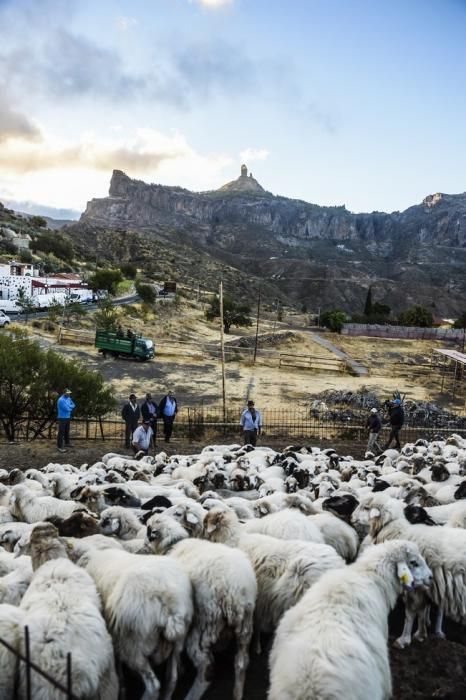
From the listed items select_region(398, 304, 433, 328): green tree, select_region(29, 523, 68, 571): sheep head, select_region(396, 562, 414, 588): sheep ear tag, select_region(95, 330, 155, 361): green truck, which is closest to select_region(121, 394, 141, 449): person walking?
select_region(29, 523, 68, 571): sheep head

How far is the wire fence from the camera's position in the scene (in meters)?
3.32

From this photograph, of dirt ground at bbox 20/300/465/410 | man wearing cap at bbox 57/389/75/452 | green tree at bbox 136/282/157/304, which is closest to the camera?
man wearing cap at bbox 57/389/75/452

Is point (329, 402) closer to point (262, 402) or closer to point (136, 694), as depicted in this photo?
point (262, 402)

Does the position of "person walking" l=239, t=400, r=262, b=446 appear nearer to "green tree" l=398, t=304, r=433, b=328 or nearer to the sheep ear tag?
the sheep ear tag

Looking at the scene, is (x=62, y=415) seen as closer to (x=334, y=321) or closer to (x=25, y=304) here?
(x=25, y=304)

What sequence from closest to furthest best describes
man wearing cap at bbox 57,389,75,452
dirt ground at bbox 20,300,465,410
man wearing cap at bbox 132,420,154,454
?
man wearing cap at bbox 132,420,154,454 → man wearing cap at bbox 57,389,75,452 → dirt ground at bbox 20,300,465,410

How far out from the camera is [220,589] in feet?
14.6

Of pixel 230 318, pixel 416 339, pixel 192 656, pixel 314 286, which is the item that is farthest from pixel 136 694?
pixel 314 286

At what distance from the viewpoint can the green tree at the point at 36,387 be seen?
16.9 metres

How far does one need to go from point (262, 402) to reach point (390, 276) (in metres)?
173

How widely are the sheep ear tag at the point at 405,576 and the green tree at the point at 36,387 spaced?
1454 centimetres

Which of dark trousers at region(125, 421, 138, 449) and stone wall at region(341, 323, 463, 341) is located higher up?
stone wall at region(341, 323, 463, 341)

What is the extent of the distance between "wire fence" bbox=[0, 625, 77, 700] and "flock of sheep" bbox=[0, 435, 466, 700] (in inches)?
1.0

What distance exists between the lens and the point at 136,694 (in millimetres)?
4609
